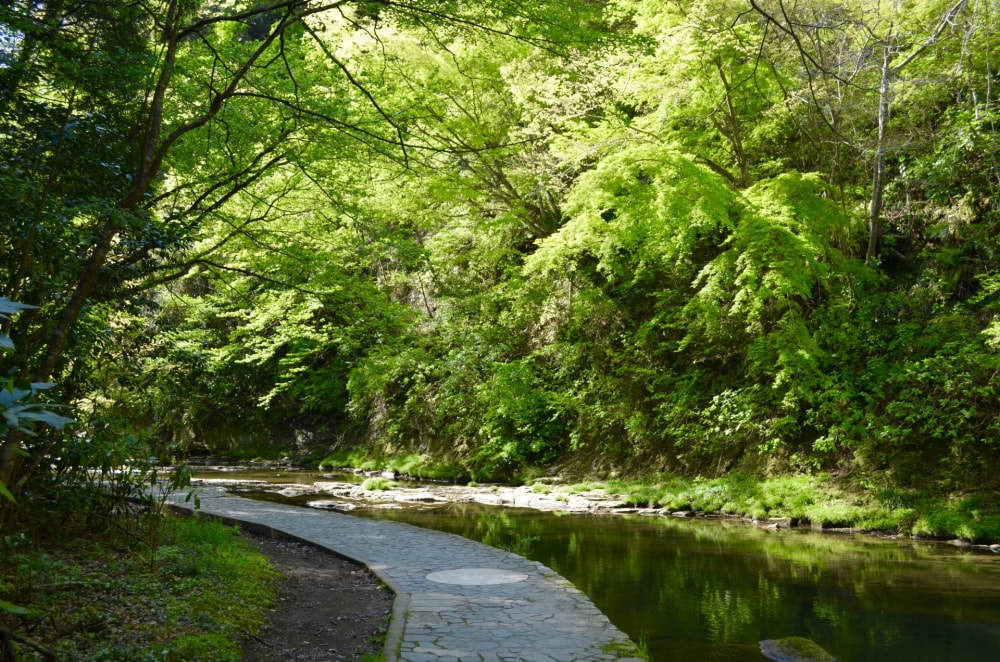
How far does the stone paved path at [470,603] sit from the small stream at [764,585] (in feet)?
2.34

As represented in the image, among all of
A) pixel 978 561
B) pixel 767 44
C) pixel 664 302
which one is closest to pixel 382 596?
pixel 978 561

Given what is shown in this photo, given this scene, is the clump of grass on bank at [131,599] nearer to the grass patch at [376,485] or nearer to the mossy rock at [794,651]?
the mossy rock at [794,651]

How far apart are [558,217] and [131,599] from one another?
14669mm

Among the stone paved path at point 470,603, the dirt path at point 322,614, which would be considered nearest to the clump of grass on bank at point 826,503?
the stone paved path at point 470,603

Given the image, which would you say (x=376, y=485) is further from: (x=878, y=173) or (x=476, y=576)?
(x=878, y=173)

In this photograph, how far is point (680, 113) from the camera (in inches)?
517

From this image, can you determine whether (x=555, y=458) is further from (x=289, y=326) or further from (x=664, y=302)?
(x=289, y=326)

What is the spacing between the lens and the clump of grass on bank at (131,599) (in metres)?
4.32

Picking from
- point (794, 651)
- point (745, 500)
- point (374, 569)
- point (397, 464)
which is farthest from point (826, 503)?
point (397, 464)

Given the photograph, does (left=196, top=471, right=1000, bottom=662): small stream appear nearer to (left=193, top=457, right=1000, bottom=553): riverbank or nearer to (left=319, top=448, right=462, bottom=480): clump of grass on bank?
(left=193, top=457, right=1000, bottom=553): riverbank

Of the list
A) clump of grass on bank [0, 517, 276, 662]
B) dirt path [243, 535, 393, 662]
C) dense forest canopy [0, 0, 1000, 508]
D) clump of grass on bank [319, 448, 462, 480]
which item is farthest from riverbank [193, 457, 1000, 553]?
clump of grass on bank [0, 517, 276, 662]

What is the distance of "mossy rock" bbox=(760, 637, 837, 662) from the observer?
5332 mm

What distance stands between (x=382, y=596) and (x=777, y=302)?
9617 millimetres

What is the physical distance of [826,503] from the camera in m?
11.3
